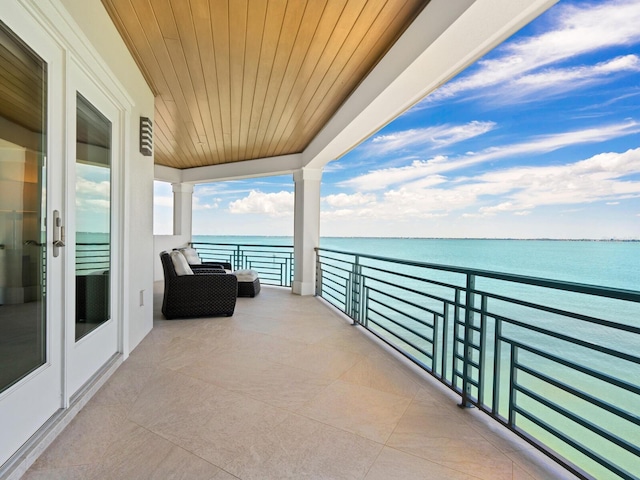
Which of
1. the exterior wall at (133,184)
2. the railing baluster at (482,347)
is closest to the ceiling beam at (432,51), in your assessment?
the railing baluster at (482,347)

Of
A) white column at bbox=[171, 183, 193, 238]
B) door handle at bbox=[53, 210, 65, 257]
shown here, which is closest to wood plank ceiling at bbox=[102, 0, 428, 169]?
door handle at bbox=[53, 210, 65, 257]

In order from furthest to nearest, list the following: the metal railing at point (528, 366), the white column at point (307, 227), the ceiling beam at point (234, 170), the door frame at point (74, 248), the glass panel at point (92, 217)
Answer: the ceiling beam at point (234, 170) < the white column at point (307, 227) < the glass panel at point (92, 217) < the door frame at point (74, 248) < the metal railing at point (528, 366)

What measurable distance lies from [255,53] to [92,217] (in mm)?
1689

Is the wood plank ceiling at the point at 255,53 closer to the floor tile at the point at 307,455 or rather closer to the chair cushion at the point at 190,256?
the chair cushion at the point at 190,256

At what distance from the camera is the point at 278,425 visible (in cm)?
179

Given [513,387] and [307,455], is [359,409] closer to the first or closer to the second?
[307,455]

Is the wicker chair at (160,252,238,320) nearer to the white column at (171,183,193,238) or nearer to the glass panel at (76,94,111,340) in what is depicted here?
the glass panel at (76,94,111,340)

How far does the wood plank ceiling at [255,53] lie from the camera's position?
6.89 ft

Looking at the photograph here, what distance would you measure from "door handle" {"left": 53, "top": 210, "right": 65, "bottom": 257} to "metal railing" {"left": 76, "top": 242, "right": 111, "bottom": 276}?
0.31 m

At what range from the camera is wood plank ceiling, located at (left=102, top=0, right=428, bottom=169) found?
2.10 meters

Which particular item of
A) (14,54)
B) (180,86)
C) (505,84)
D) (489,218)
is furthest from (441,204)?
(14,54)

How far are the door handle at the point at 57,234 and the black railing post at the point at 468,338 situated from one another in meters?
2.21

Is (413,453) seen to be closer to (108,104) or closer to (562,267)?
(108,104)

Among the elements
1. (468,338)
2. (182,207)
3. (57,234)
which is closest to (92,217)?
(57,234)
